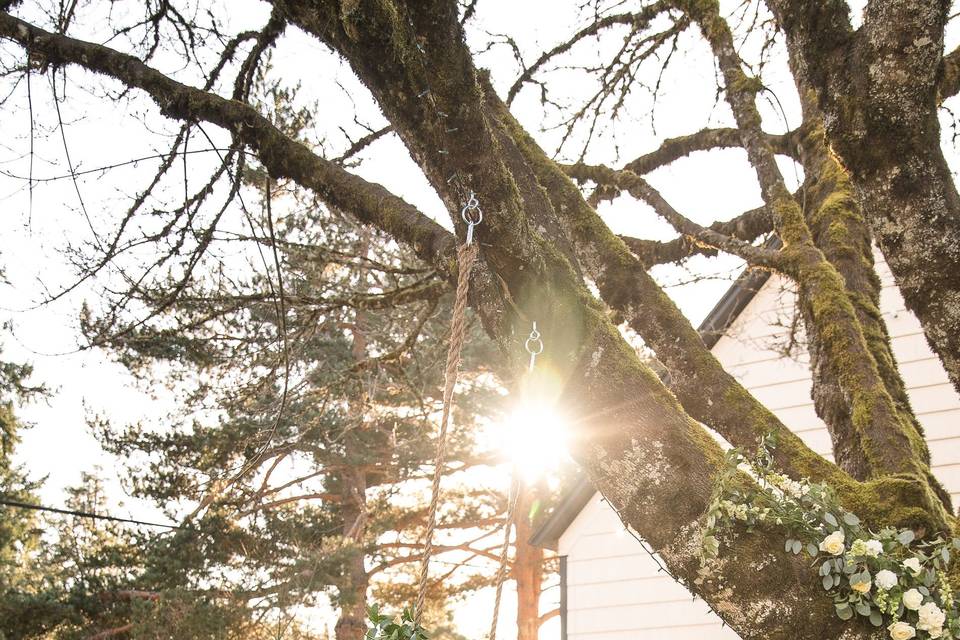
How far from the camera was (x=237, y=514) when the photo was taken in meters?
10.3

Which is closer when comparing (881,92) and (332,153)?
(881,92)

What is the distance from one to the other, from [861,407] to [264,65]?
3351 mm

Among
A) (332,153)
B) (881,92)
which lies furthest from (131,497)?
(881,92)

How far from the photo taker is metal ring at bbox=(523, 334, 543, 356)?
6.40 ft

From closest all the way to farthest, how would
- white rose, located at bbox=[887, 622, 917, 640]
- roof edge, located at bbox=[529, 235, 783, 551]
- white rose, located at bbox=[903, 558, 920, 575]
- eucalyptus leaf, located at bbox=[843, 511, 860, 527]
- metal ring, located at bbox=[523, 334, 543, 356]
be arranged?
white rose, located at bbox=[887, 622, 917, 640] → white rose, located at bbox=[903, 558, 920, 575] → eucalyptus leaf, located at bbox=[843, 511, 860, 527] → metal ring, located at bbox=[523, 334, 543, 356] → roof edge, located at bbox=[529, 235, 783, 551]

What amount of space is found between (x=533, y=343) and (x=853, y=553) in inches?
34.4

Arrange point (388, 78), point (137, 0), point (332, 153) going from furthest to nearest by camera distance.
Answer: point (332, 153) → point (137, 0) → point (388, 78)

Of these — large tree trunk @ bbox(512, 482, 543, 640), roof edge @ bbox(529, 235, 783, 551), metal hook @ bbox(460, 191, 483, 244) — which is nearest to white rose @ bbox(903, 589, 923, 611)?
metal hook @ bbox(460, 191, 483, 244)

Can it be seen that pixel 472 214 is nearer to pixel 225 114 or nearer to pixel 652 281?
pixel 652 281

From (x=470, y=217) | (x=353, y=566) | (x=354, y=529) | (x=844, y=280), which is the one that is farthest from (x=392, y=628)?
(x=354, y=529)

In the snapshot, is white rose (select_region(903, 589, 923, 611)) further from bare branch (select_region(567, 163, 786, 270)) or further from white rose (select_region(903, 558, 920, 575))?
bare branch (select_region(567, 163, 786, 270))

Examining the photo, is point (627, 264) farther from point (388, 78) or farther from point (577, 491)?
point (577, 491)

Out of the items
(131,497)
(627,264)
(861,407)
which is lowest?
(861,407)

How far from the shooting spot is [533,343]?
198cm
